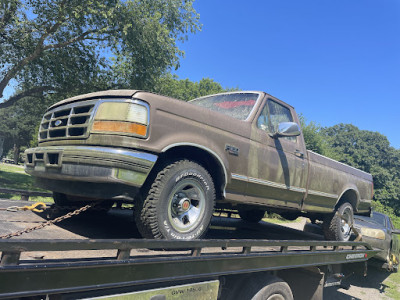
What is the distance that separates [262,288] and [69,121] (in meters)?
2.52

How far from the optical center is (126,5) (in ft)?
34.5

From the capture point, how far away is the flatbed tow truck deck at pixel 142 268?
1530 mm

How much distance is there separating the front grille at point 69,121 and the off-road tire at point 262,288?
84.9 inches

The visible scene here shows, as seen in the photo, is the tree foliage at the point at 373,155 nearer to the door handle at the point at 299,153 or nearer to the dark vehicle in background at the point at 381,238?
the dark vehicle in background at the point at 381,238

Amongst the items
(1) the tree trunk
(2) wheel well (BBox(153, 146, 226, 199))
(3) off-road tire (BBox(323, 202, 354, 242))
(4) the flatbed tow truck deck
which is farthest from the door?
(1) the tree trunk

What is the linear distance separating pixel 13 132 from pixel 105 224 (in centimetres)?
5479

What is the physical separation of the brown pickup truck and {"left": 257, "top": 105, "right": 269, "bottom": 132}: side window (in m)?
0.01

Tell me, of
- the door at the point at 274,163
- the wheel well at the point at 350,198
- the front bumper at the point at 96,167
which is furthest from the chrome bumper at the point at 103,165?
the wheel well at the point at 350,198

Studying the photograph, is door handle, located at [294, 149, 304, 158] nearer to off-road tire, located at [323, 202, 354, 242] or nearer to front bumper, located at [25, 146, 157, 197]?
off-road tire, located at [323, 202, 354, 242]

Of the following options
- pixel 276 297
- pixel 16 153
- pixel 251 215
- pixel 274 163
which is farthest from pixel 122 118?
pixel 16 153

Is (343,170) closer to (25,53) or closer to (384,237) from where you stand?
(384,237)

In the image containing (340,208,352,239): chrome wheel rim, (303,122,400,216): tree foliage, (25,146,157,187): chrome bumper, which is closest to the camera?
(25,146,157,187): chrome bumper

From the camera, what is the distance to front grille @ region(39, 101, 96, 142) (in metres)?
2.69

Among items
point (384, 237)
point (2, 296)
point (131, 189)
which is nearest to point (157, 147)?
point (131, 189)
